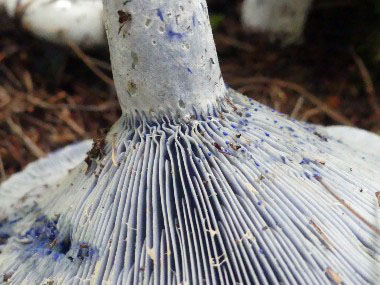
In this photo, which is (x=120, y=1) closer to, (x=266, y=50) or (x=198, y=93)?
(x=198, y=93)

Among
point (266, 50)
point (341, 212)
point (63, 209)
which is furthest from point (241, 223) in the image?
point (266, 50)

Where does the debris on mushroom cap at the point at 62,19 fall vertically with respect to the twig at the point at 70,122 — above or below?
above

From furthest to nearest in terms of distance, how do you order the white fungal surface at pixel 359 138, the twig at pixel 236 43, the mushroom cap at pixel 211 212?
the twig at pixel 236 43 < the white fungal surface at pixel 359 138 < the mushroom cap at pixel 211 212

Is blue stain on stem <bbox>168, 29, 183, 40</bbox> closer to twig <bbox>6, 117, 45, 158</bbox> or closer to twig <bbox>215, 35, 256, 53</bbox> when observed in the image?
twig <bbox>6, 117, 45, 158</bbox>

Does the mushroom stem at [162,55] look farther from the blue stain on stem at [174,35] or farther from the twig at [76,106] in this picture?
the twig at [76,106]

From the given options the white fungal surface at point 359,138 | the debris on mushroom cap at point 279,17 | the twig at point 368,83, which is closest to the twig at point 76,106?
the debris on mushroom cap at point 279,17

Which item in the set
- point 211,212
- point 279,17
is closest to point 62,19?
point 279,17
